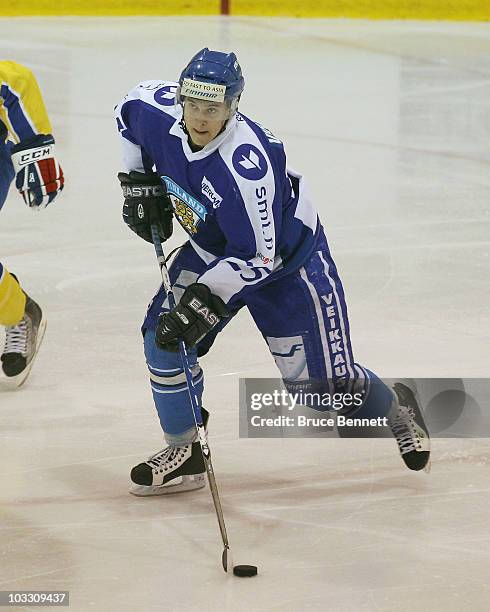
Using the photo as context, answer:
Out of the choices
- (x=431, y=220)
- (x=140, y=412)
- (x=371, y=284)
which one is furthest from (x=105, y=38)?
(x=140, y=412)

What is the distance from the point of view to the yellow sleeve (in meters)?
3.72

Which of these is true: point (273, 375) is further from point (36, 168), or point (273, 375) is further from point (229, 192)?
point (229, 192)

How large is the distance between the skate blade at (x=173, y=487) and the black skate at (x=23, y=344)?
77cm

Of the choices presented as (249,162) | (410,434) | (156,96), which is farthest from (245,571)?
(156,96)

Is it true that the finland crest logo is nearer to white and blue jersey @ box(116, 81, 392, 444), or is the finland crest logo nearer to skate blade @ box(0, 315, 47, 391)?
white and blue jersey @ box(116, 81, 392, 444)

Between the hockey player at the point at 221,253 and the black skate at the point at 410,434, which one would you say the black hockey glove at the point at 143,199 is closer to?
the hockey player at the point at 221,253

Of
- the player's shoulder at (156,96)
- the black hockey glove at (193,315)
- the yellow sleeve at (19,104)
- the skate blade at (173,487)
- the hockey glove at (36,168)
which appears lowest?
the skate blade at (173,487)

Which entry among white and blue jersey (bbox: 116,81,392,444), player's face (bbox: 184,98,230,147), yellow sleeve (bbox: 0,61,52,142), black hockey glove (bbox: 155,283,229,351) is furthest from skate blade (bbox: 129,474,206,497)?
yellow sleeve (bbox: 0,61,52,142)

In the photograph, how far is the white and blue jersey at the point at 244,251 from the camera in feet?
9.84

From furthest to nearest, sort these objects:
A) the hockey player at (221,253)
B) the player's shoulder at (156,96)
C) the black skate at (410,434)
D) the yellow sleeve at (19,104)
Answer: the yellow sleeve at (19,104) < the black skate at (410,434) < the player's shoulder at (156,96) < the hockey player at (221,253)

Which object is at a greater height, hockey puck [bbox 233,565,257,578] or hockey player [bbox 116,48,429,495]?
hockey player [bbox 116,48,429,495]

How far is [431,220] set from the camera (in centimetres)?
568

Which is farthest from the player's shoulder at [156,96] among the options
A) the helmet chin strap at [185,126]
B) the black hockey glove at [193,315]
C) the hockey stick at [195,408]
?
the black hockey glove at [193,315]

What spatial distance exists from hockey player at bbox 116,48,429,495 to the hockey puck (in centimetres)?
51
